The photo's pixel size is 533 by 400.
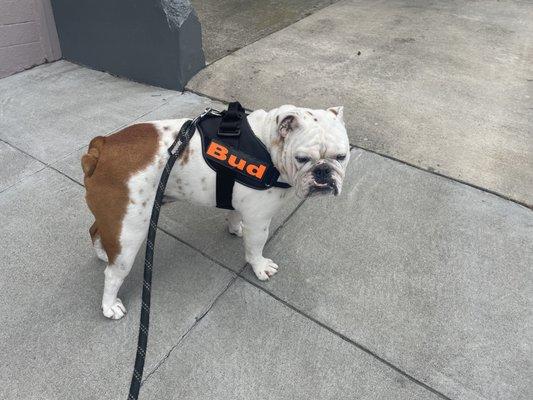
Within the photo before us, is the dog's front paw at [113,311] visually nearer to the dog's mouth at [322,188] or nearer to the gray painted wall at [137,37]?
the dog's mouth at [322,188]

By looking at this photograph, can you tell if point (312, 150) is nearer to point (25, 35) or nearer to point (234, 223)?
point (234, 223)

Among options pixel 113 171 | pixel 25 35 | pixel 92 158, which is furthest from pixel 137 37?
pixel 113 171

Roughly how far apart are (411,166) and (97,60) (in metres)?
4.20

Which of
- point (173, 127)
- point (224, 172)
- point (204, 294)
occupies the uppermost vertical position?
point (173, 127)

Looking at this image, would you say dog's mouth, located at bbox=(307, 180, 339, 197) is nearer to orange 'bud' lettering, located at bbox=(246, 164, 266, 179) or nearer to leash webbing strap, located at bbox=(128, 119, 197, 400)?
orange 'bud' lettering, located at bbox=(246, 164, 266, 179)

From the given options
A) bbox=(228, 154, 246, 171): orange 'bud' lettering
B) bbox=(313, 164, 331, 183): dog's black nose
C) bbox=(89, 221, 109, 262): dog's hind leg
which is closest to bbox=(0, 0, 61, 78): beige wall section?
bbox=(89, 221, 109, 262): dog's hind leg

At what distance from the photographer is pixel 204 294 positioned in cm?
283

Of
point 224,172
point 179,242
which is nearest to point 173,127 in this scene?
point 224,172

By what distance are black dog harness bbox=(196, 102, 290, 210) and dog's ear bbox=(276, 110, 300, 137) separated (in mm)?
175

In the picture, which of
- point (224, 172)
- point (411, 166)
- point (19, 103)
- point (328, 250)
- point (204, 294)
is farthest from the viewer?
point (19, 103)

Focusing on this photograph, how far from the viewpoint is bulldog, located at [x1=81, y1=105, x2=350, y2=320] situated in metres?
2.18

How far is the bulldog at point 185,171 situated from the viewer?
218cm

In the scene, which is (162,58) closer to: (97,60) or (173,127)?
(97,60)

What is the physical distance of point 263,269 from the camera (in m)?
2.91
